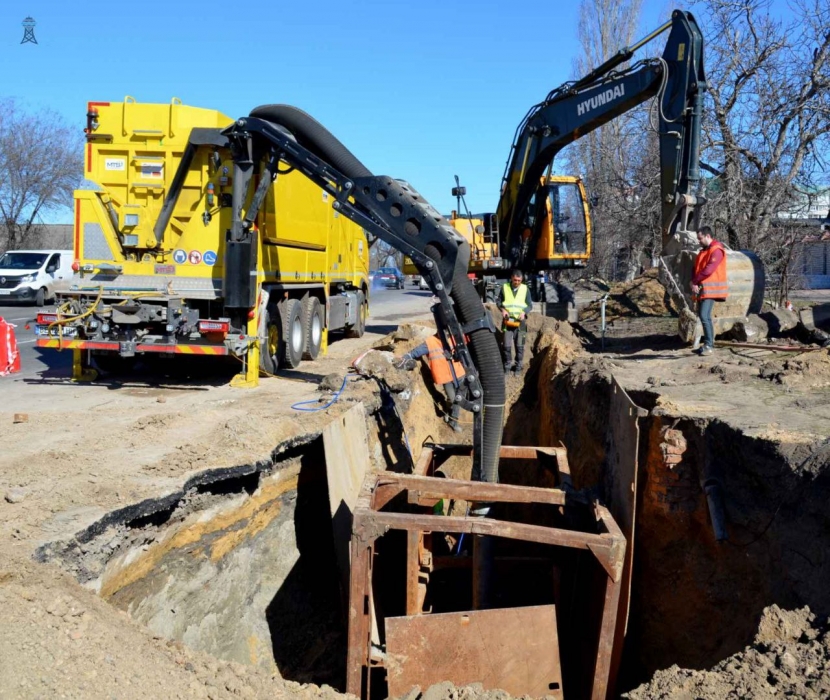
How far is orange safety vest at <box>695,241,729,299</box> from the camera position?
9.90 m

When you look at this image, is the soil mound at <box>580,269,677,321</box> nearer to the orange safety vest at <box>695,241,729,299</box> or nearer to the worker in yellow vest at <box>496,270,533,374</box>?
the worker in yellow vest at <box>496,270,533,374</box>

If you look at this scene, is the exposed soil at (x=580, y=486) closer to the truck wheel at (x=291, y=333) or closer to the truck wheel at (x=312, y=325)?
the truck wheel at (x=291, y=333)

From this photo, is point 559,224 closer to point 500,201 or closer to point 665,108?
point 500,201

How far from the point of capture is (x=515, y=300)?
11.2 meters

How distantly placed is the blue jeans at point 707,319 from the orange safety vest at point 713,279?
14 centimetres

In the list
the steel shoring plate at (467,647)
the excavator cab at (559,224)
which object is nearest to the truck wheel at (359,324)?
the excavator cab at (559,224)

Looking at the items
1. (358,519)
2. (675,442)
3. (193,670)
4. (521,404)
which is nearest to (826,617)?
(675,442)

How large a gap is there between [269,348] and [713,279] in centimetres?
584

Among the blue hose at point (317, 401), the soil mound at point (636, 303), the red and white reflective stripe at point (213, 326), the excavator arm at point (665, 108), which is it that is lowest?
the blue hose at point (317, 401)

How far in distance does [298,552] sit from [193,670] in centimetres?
331

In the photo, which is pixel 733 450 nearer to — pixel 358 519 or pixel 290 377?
pixel 358 519

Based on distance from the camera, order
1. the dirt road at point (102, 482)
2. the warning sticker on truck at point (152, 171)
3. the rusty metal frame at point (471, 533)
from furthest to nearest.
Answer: the warning sticker on truck at point (152, 171) < the rusty metal frame at point (471, 533) < the dirt road at point (102, 482)

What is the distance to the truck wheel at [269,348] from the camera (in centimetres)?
1007

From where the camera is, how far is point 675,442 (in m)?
5.85
